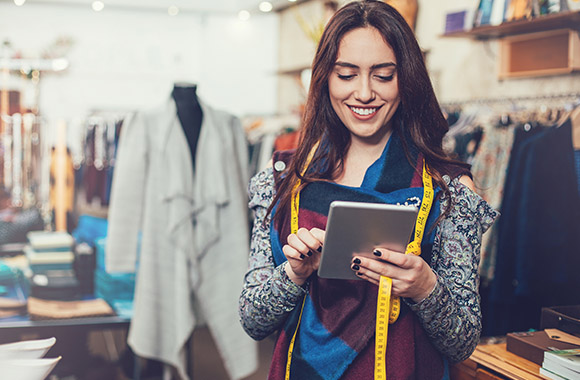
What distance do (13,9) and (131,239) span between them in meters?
4.34

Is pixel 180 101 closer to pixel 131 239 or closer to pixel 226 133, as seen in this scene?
pixel 226 133

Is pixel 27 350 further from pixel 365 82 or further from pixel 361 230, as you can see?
pixel 365 82

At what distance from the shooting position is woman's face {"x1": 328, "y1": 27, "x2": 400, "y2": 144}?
1.26 metres

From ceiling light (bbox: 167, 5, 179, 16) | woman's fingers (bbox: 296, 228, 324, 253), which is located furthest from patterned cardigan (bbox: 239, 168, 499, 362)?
ceiling light (bbox: 167, 5, 179, 16)

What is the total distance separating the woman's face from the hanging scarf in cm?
10

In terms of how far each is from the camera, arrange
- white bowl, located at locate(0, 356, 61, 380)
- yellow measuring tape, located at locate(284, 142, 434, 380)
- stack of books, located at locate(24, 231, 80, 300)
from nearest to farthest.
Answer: white bowl, located at locate(0, 356, 61, 380) < yellow measuring tape, located at locate(284, 142, 434, 380) < stack of books, located at locate(24, 231, 80, 300)

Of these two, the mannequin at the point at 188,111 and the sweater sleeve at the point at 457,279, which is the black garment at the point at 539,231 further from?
the mannequin at the point at 188,111

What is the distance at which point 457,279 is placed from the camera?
1.23 meters

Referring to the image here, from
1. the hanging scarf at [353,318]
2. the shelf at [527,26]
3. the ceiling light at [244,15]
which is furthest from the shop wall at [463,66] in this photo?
the ceiling light at [244,15]

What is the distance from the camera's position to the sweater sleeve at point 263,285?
1.27 m

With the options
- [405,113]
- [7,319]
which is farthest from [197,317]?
[405,113]

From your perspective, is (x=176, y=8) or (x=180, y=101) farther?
(x=176, y=8)

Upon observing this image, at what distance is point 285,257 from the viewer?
52.4 inches

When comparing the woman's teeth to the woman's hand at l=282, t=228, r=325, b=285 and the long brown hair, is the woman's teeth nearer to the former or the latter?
the long brown hair
